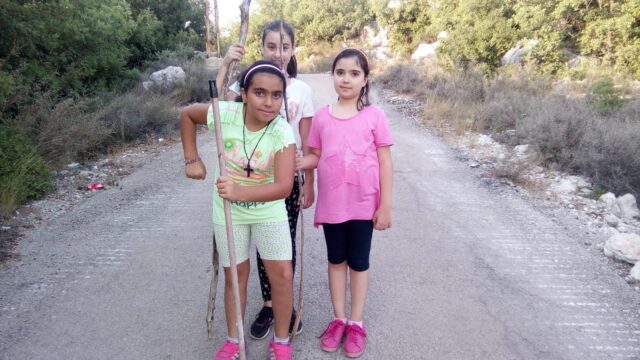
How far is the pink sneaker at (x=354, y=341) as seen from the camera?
2688mm

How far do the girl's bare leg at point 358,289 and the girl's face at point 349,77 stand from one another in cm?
100

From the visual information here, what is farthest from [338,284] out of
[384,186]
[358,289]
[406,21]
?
[406,21]

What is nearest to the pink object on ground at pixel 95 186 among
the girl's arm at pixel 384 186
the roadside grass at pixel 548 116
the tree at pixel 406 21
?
the girl's arm at pixel 384 186

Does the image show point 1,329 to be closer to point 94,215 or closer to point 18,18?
point 94,215

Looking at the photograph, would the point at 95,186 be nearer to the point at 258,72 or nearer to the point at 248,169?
the point at 248,169

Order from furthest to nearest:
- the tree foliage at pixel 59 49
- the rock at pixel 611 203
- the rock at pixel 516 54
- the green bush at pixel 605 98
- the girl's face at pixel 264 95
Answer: the rock at pixel 516 54 < the green bush at pixel 605 98 < the tree foliage at pixel 59 49 < the rock at pixel 611 203 < the girl's face at pixel 264 95

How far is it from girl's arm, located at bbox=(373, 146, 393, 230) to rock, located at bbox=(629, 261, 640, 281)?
7.49ft

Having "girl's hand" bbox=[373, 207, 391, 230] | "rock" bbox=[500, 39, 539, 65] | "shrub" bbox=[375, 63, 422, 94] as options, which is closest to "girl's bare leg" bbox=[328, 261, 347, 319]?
"girl's hand" bbox=[373, 207, 391, 230]

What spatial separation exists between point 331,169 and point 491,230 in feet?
8.48

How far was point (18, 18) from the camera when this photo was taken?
20.1 ft

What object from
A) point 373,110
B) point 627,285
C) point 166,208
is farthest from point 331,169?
point 166,208

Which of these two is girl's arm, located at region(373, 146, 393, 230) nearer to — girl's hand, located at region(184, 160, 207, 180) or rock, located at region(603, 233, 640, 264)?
girl's hand, located at region(184, 160, 207, 180)

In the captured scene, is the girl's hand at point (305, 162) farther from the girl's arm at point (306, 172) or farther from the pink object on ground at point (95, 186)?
the pink object on ground at point (95, 186)

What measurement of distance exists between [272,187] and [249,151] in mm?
214
